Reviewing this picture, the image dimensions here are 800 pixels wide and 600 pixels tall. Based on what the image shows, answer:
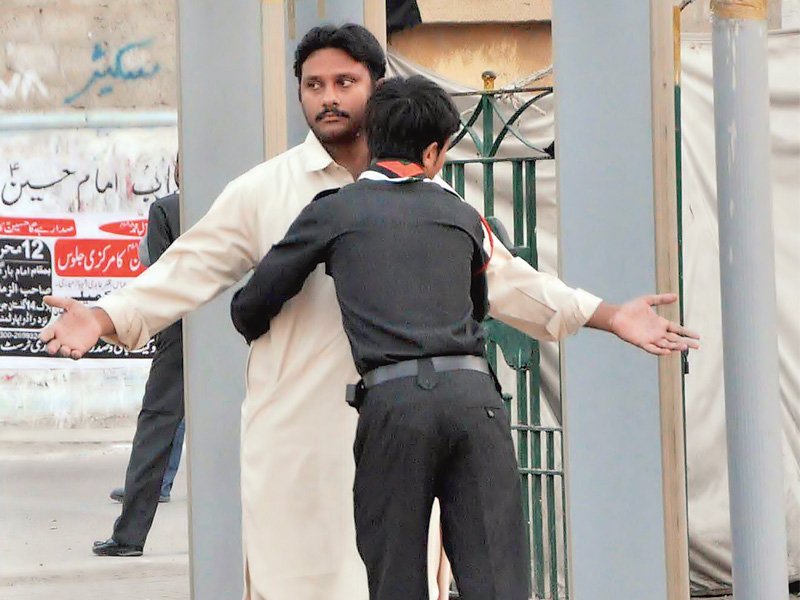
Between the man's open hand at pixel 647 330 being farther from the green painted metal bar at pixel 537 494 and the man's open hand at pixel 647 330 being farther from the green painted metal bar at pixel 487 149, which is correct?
the green painted metal bar at pixel 537 494

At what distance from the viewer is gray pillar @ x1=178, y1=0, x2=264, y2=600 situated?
463 centimetres

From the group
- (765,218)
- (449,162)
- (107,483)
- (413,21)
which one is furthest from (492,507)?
(413,21)

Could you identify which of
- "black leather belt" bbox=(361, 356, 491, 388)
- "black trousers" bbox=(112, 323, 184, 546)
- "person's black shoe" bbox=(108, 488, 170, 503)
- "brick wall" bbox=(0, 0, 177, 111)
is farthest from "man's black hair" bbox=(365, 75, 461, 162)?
"brick wall" bbox=(0, 0, 177, 111)

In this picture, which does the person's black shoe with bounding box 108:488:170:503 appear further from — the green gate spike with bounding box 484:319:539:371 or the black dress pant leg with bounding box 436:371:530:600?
the black dress pant leg with bounding box 436:371:530:600

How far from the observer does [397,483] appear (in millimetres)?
3385

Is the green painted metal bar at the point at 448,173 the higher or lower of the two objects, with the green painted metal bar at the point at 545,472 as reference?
higher

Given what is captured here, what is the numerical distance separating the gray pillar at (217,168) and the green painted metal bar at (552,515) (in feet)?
5.66

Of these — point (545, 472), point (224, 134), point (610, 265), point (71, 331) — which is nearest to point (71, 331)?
point (71, 331)

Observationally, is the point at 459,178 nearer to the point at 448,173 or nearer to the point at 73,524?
the point at 448,173

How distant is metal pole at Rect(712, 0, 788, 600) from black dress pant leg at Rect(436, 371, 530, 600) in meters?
0.96

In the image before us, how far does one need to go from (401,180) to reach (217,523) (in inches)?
57.3

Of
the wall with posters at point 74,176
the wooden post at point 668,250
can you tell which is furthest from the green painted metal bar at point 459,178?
the wall with posters at point 74,176

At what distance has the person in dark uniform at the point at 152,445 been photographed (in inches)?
293

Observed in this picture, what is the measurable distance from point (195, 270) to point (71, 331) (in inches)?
15.1
